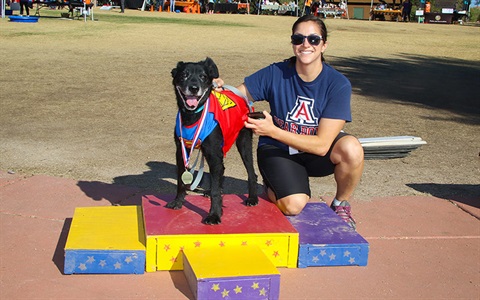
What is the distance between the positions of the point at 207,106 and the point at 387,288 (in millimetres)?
1707

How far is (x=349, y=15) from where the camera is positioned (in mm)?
57188

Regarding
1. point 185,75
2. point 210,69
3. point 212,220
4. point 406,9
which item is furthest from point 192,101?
point 406,9

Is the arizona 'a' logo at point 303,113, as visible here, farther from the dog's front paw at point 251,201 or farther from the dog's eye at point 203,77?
the dog's eye at point 203,77

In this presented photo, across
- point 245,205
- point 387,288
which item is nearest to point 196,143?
point 245,205

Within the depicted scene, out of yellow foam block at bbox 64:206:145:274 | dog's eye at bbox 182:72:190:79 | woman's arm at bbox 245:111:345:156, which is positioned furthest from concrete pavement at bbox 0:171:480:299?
dog's eye at bbox 182:72:190:79

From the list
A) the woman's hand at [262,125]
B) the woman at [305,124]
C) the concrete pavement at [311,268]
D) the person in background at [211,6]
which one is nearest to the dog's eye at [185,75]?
the woman's hand at [262,125]

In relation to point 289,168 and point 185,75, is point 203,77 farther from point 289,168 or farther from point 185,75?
point 289,168

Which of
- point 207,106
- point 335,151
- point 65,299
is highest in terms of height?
point 207,106

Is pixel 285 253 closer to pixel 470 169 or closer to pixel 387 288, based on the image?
pixel 387 288

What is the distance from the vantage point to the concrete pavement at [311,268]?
382 centimetres

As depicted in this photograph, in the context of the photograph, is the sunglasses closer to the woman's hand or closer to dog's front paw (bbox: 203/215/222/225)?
the woman's hand

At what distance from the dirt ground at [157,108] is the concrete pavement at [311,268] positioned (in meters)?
0.35

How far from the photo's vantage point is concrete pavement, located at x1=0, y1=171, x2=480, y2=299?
382cm

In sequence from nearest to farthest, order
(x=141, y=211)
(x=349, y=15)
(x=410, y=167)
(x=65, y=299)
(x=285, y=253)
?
(x=65, y=299), (x=285, y=253), (x=141, y=211), (x=410, y=167), (x=349, y=15)
